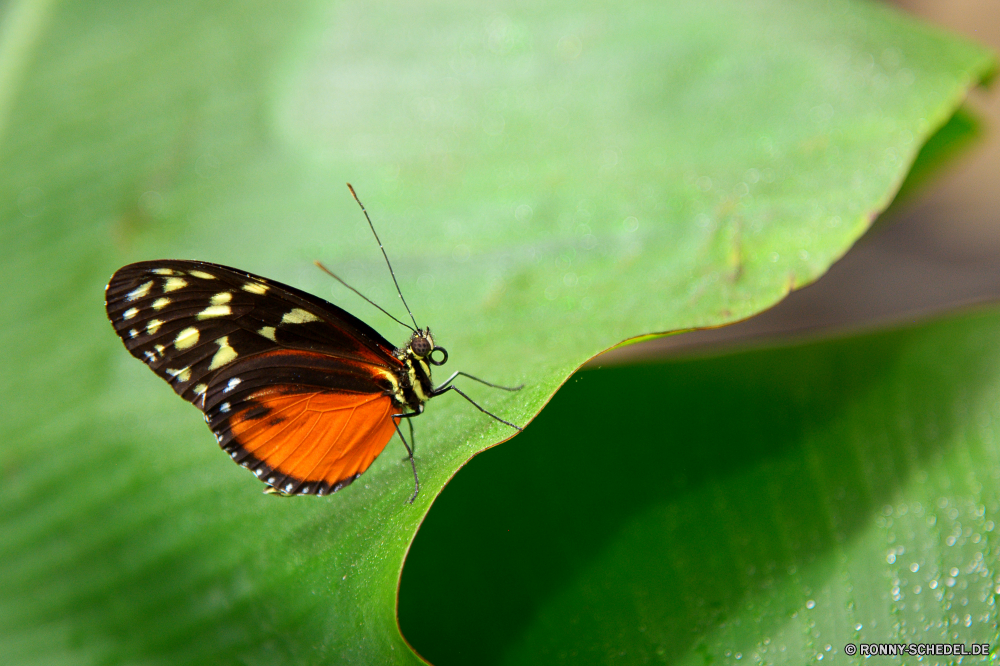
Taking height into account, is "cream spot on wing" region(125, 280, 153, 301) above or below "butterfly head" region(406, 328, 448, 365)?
above

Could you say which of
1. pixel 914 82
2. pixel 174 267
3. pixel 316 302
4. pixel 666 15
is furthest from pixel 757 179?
pixel 174 267

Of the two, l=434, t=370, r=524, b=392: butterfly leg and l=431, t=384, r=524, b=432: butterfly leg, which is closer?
l=431, t=384, r=524, b=432: butterfly leg

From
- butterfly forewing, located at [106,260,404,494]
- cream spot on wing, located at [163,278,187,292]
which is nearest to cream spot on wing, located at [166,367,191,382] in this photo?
butterfly forewing, located at [106,260,404,494]

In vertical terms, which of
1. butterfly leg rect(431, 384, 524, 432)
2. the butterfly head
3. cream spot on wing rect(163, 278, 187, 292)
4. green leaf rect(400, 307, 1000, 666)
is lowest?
green leaf rect(400, 307, 1000, 666)

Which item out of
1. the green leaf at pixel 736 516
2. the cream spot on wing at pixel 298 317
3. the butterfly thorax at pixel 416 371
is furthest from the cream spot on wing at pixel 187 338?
the green leaf at pixel 736 516

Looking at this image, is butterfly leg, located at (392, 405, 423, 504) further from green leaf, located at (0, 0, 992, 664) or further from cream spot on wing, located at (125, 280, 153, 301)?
cream spot on wing, located at (125, 280, 153, 301)

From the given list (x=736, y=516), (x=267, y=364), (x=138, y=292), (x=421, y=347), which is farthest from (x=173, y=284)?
(x=736, y=516)
